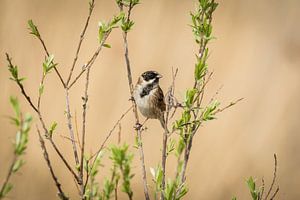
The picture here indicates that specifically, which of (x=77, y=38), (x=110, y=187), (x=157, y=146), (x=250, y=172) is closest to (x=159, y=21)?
(x=77, y=38)

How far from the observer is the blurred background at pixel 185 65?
4.44 m

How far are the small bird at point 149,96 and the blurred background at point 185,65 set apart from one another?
0.85 metres

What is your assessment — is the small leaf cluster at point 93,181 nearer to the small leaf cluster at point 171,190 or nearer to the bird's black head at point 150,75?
the small leaf cluster at point 171,190

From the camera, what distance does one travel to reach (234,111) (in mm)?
4527

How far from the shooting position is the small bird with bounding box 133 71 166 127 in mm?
3406

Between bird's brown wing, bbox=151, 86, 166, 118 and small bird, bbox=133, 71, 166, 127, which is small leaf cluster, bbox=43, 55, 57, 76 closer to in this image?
small bird, bbox=133, 71, 166, 127

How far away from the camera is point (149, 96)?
11.4ft

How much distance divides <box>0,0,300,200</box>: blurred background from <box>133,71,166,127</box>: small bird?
853mm

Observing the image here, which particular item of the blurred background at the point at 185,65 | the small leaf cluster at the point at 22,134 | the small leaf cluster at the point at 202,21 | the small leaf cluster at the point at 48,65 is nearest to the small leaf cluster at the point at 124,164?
the small leaf cluster at the point at 22,134

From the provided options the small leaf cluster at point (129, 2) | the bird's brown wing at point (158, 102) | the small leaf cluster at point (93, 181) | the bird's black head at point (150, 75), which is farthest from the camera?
the bird's brown wing at point (158, 102)

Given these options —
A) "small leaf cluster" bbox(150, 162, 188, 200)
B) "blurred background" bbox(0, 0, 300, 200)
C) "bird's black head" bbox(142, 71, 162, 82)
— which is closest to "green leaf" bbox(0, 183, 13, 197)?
"small leaf cluster" bbox(150, 162, 188, 200)

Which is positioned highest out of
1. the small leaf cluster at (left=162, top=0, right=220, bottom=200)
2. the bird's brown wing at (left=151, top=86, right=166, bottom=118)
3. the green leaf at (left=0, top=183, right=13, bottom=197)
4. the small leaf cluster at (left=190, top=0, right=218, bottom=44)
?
the bird's brown wing at (left=151, top=86, right=166, bottom=118)

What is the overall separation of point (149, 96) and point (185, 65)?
114 centimetres

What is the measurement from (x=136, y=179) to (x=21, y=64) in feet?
3.90
